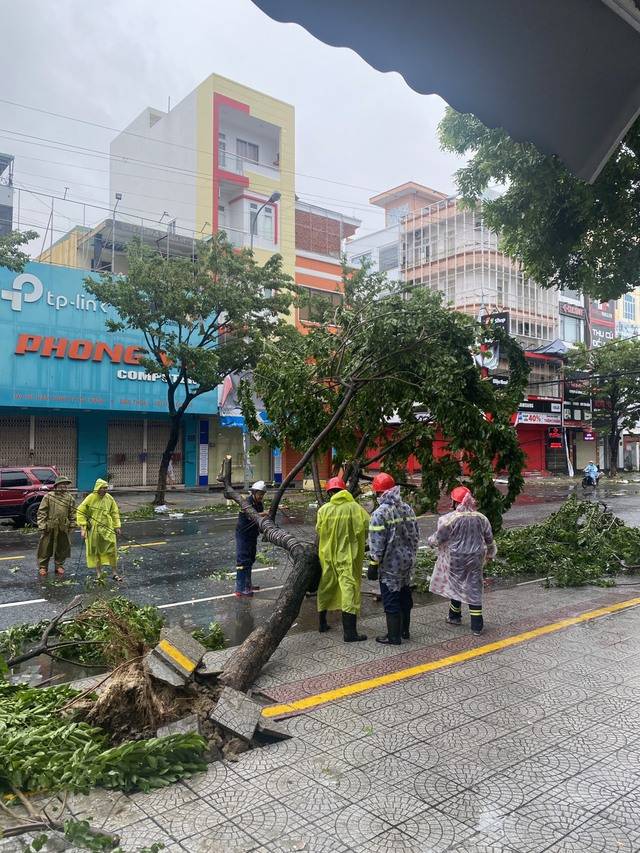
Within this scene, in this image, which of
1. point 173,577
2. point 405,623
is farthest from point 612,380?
point 405,623

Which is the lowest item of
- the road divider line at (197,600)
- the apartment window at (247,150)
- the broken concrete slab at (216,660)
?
the road divider line at (197,600)

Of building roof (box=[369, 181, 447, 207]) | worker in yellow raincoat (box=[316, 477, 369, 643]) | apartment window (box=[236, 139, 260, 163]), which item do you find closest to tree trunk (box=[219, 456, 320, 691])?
worker in yellow raincoat (box=[316, 477, 369, 643])

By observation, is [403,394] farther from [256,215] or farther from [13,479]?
[256,215]

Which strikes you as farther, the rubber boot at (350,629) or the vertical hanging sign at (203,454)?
the vertical hanging sign at (203,454)

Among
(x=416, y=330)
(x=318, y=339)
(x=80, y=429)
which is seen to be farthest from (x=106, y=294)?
(x=416, y=330)

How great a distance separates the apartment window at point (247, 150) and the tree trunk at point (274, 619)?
29.9 metres

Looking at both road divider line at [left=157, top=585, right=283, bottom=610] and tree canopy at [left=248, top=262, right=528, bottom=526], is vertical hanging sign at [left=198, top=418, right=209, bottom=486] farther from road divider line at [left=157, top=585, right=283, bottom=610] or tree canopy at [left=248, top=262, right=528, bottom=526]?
tree canopy at [left=248, top=262, right=528, bottom=526]

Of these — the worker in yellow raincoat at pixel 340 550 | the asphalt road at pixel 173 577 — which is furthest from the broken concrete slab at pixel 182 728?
the asphalt road at pixel 173 577

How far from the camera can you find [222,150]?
31.8m

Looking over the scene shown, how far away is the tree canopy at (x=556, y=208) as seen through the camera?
31.7 ft

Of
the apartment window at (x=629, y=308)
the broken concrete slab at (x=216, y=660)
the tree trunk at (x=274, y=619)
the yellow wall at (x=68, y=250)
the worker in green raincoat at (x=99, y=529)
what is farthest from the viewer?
the apartment window at (x=629, y=308)

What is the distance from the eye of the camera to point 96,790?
363cm

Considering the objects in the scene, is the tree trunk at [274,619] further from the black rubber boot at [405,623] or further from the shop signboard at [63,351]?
the shop signboard at [63,351]

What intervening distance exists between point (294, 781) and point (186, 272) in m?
18.1
